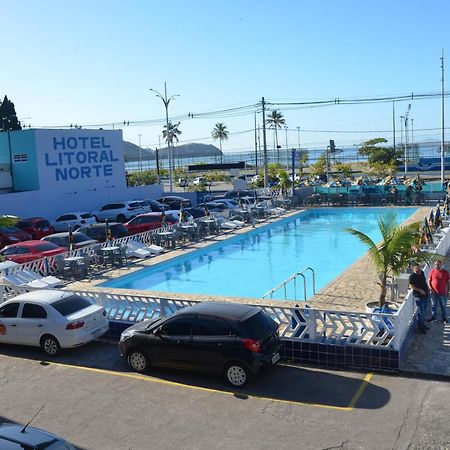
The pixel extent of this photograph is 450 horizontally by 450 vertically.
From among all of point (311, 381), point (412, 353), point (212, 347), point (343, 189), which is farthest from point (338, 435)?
point (343, 189)

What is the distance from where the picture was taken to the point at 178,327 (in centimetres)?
1049

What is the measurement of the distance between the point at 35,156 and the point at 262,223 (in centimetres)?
1528

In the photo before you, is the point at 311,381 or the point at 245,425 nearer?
the point at 245,425

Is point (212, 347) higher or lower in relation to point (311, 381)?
higher

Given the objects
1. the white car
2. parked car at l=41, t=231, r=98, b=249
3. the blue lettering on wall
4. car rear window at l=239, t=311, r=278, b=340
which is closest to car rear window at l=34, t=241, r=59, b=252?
parked car at l=41, t=231, r=98, b=249

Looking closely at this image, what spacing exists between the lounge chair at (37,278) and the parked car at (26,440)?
12.2 meters

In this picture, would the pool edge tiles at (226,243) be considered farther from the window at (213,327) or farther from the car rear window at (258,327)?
the window at (213,327)

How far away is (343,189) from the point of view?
4372cm

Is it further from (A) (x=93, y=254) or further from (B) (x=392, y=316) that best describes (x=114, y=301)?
(A) (x=93, y=254)

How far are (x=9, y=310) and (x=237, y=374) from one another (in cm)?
588

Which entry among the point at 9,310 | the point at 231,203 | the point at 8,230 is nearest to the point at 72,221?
the point at 8,230

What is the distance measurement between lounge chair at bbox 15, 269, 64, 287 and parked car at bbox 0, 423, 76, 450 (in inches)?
482

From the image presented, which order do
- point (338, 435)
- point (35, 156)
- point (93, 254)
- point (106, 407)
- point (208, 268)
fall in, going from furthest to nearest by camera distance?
point (35, 156) → point (208, 268) → point (93, 254) → point (106, 407) → point (338, 435)

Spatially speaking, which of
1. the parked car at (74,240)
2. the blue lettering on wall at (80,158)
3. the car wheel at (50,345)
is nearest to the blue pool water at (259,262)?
the parked car at (74,240)
